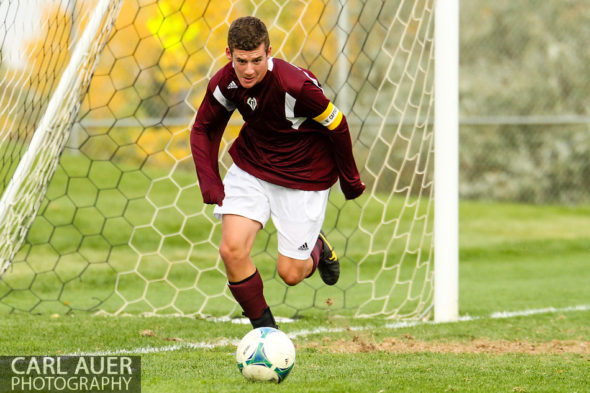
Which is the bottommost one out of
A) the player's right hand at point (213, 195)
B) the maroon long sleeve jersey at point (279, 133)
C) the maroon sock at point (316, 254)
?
the maroon sock at point (316, 254)

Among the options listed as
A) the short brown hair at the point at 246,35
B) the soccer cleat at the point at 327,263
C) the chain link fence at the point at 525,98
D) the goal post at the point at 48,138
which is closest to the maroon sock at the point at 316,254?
the soccer cleat at the point at 327,263

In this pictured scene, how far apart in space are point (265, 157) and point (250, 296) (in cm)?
72

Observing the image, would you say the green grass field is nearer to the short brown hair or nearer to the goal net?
the goal net

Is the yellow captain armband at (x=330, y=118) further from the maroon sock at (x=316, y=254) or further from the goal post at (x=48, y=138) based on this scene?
the goal post at (x=48, y=138)

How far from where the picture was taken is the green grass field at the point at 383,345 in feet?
11.0

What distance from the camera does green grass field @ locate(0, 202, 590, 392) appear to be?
3354 mm

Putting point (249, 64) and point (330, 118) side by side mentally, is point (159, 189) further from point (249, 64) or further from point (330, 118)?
point (249, 64)

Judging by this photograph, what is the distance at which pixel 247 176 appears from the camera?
411 centimetres

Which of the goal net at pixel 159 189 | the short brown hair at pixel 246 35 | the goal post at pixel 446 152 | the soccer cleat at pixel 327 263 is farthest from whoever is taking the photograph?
the goal post at pixel 446 152

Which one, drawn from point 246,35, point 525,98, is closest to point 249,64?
point 246,35

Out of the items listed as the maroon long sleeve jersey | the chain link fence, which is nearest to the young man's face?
the maroon long sleeve jersey

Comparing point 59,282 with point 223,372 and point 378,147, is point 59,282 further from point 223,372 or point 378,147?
point 378,147

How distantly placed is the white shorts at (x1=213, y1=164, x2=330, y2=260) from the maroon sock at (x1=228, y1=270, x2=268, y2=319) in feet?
1.08

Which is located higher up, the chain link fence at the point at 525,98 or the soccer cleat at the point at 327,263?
the soccer cleat at the point at 327,263
